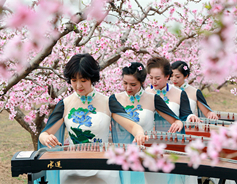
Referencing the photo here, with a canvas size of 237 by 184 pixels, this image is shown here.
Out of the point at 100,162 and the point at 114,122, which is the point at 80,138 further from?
the point at 100,162

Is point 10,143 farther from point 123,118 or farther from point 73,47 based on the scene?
point 123,118

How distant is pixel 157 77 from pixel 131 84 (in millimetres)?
503

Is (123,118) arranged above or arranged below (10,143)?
above

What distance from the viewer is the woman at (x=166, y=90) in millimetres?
3107

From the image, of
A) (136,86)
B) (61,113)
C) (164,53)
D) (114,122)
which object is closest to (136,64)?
(136,86)

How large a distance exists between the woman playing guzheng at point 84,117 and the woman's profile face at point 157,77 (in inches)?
36.3

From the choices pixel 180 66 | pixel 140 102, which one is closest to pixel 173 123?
pixel 140 102

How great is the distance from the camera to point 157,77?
3191 mm

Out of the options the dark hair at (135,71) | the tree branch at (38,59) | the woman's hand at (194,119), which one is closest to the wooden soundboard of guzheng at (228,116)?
the woman's hand at (194,119)

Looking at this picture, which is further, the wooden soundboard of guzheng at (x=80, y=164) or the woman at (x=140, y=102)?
the woman at (x=140, y=102)

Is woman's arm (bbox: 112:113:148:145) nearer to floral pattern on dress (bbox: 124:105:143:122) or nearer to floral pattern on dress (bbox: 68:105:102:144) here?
floral pattern on dress (bbox: 68:105:102:144)

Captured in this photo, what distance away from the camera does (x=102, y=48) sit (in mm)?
4746

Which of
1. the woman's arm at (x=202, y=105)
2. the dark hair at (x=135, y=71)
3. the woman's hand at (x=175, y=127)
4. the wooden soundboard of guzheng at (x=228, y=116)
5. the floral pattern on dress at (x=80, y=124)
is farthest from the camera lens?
the wooden soundboard of guzheng at (x=228, y=116)

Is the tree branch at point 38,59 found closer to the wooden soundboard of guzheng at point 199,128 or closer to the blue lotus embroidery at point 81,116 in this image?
the blue lotus embroidery at point 81,116
